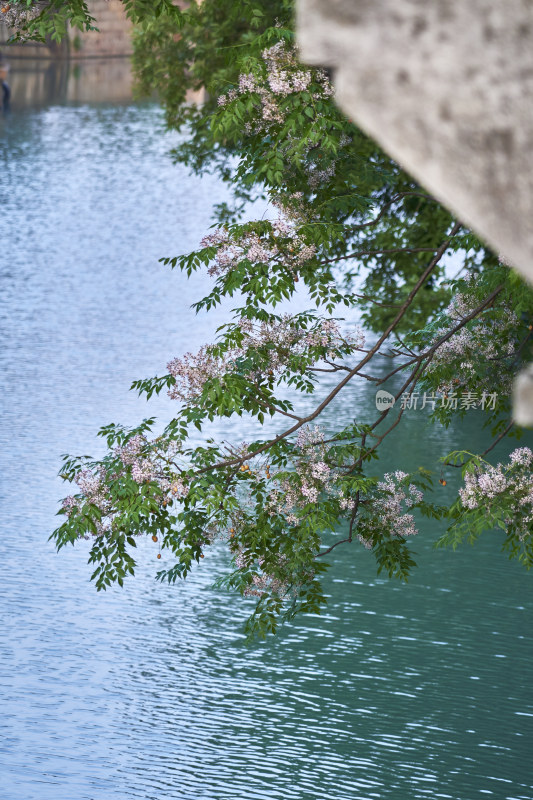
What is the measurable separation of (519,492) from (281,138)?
193cm

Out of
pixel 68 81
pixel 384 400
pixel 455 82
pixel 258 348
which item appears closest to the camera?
pixel 455 82

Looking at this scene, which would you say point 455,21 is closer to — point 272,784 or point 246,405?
point 246,405

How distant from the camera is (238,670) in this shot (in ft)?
26.5

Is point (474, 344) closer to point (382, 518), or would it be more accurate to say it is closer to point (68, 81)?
point (382, 518)

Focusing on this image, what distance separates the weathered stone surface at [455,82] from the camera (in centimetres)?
125

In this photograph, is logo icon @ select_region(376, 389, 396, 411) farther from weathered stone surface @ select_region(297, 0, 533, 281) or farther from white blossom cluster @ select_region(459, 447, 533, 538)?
weathered stone surface @ select_region(297, 0, 533, 281)

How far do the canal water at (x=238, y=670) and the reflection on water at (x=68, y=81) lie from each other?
27.4 m

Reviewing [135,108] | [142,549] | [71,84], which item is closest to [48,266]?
[142,549]

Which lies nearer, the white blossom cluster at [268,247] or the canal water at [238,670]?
the white blossom cluster at [268,247]

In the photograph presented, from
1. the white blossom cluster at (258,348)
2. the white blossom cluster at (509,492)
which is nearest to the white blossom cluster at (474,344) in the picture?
the white blossom cluster at (258,348)

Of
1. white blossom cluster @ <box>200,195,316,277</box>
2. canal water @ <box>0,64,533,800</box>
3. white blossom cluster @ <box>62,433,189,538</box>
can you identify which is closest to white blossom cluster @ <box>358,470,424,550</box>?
white blossom cluster @ <box>62,433,189,538</box>

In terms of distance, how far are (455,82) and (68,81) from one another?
51273 mm

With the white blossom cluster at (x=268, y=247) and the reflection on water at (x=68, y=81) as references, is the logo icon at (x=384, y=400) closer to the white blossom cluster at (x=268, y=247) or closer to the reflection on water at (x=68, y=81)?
the white blossom cluster at (x=268, y=247)

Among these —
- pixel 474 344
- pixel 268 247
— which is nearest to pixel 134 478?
pixel 268 247
